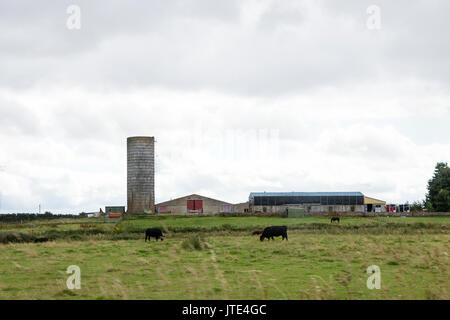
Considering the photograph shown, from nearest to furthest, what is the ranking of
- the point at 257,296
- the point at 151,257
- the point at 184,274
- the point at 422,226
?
the point at 257,296, the point at 184,274, the point at 151,257, the point at 422,226

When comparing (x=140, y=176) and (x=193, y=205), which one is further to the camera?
(x=193, y=205)

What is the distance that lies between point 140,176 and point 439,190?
Answer: 183 ft

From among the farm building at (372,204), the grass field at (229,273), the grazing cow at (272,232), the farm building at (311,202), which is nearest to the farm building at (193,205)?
the farm building at (311,202)

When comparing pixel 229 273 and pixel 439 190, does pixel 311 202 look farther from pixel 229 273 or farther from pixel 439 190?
pixel 229 273

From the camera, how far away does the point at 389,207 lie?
344 feet

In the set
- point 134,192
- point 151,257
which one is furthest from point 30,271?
point 134,192

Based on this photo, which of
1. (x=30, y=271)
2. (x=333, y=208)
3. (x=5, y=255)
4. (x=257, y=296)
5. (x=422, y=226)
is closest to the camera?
(x=257, y=296)

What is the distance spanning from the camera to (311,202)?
333ft

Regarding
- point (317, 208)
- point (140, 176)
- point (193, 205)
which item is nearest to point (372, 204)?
point (317, 208)

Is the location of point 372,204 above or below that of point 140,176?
below

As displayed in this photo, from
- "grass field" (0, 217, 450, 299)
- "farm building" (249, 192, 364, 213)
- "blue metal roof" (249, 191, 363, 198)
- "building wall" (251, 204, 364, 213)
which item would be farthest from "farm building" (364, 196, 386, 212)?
"grass field" (0, 217, 450, 299)

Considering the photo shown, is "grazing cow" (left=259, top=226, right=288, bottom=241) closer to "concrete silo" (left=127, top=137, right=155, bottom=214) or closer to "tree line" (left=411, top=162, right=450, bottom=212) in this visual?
"concrete silo" (left=127, top=137, right=155, bottom=214)
